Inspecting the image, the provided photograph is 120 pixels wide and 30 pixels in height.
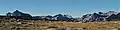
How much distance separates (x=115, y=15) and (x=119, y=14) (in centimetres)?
453

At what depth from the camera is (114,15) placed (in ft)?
604

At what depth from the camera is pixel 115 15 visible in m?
184

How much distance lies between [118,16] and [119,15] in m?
2.52

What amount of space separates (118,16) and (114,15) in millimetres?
2865

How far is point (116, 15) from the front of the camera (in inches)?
7254

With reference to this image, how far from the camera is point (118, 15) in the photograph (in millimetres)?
185500

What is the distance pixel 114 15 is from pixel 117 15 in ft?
7.77

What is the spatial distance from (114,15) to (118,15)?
3.30 metres

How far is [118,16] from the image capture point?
184 m

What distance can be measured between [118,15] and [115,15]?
8.76 ft

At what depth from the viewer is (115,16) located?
183625 mm

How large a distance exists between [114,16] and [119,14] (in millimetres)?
5214

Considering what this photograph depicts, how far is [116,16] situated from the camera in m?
184

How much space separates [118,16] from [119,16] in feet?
2.28
